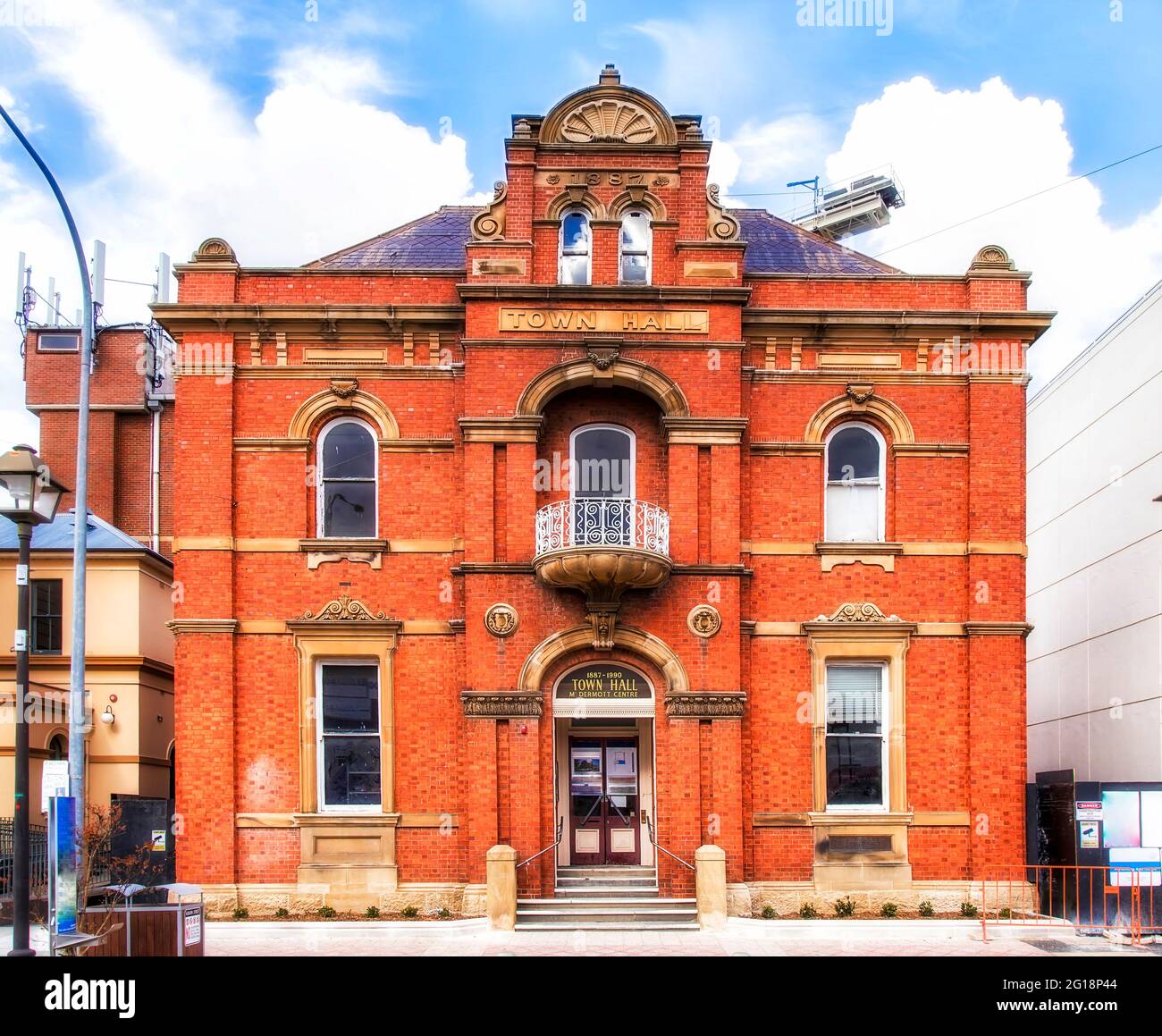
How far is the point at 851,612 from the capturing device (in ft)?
64.7

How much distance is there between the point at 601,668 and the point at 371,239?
9.29 m

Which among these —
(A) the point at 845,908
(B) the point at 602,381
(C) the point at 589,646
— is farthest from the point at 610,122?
(A) the point at 845,908

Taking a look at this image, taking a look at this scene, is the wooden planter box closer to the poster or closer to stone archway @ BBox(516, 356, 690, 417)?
the poster

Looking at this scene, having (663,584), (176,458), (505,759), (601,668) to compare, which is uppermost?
(176,458)

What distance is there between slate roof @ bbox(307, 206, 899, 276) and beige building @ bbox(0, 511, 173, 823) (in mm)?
7428

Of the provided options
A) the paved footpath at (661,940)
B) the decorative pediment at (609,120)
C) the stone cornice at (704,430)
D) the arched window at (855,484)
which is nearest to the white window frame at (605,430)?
the stone cornice at (704,430)

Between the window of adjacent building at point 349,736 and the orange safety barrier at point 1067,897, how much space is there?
31.0 ft

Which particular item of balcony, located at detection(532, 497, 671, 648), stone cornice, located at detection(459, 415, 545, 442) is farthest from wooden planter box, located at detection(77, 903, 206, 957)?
stone cornice, located at detection(459, 415, 545, 442)

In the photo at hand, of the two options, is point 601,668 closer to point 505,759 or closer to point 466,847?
point 505,759

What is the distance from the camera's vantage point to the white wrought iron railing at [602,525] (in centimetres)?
1841

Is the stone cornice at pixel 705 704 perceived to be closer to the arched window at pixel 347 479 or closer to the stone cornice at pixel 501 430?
the stone cornice at pixel 501 430

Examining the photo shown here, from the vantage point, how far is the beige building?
76.0ft
